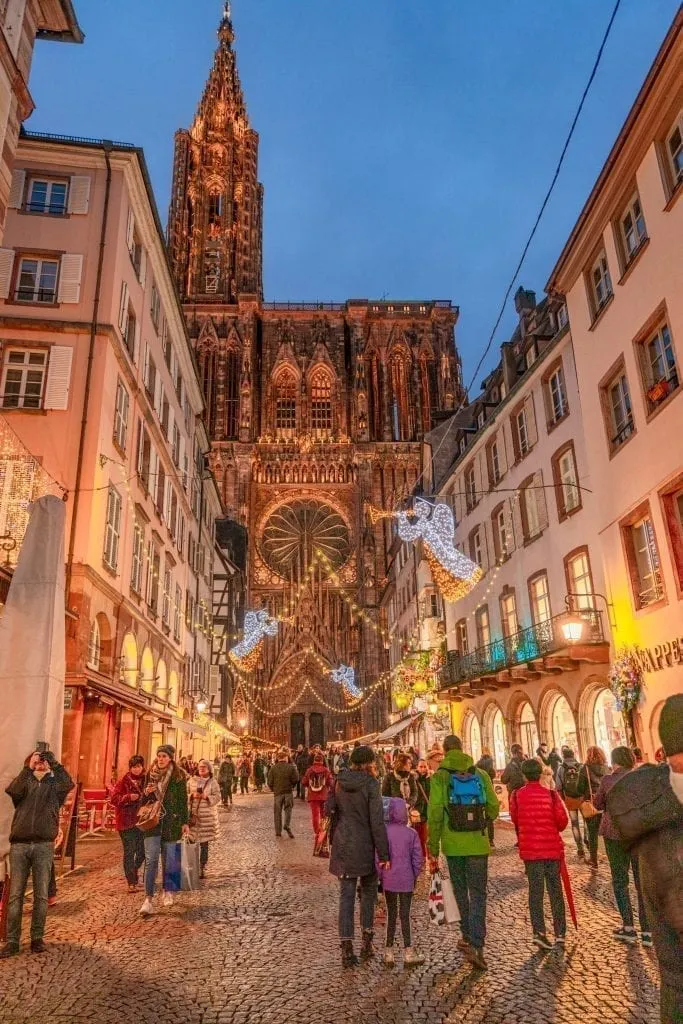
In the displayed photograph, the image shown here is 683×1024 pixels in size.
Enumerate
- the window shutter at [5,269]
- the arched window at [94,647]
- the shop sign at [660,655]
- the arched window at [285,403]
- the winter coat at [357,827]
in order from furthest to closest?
the arched window at [285,403] → the window shutter at [5,269] → the arched window at [94,647] → the shop sign at [660,655] → the winter coat at [357,827]

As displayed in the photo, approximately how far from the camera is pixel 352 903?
570cm

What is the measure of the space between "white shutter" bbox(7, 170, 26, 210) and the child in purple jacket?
17671mm

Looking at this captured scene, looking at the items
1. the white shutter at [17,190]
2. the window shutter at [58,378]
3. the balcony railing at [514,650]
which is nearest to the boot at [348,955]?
the balcony railing at [514,650]

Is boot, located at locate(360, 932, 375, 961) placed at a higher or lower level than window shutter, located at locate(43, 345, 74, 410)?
lower

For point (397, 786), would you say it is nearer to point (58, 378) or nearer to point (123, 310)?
point (58, 378)

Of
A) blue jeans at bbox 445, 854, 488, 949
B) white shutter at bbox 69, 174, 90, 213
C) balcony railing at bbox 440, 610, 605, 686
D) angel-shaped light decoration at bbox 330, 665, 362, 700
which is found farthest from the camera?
angel-shaped light decoration at bbox 330, 665, 362, 700

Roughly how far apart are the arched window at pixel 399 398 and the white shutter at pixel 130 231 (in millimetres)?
37398

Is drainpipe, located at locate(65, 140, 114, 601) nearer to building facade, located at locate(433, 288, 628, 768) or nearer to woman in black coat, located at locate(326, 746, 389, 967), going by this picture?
building facade, located at locate(433, 288, 628, 768)

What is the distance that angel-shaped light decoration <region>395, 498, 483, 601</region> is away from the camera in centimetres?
2369

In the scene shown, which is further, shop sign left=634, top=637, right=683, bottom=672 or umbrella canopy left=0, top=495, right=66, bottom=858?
shop sign left=634, top=637, right=683, bottom=672

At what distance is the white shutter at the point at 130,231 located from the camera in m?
19.3

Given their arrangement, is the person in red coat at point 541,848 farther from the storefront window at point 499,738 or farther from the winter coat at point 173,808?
the storefront window at point 499,738

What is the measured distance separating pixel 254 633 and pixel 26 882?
4228cm

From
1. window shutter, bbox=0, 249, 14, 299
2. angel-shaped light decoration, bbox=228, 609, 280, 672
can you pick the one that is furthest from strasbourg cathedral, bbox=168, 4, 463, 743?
window shutter, bbox=0, 249, 14, 299
